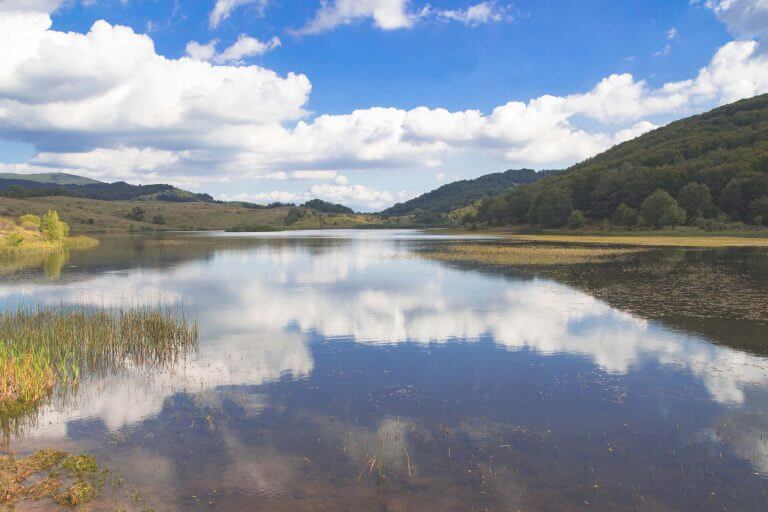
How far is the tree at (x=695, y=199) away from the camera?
391ft

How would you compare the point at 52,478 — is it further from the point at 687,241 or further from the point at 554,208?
the point at 554,208

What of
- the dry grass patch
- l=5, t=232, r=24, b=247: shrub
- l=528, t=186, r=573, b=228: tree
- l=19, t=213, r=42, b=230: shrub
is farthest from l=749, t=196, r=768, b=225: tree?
l=19, t=213, r=42, b=230: shrub

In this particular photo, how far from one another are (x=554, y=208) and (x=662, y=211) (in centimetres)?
4004

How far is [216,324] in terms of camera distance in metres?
26.2

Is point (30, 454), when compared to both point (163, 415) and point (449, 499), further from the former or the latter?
point (449, 499)

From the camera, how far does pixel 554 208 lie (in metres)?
156

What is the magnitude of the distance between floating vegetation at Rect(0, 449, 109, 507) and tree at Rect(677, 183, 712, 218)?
135 m

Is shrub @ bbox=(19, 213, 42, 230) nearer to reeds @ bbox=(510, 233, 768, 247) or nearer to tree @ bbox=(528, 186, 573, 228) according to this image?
reeds @ bbox=(510, 233, 768, 247)

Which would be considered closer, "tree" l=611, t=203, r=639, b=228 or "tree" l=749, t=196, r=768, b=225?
"tree" l=749, t=196, r=768, b=225

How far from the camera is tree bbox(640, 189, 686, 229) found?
116 m

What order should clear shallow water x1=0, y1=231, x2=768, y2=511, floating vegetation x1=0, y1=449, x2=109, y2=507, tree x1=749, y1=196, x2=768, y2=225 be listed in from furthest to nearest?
tree x1=749, y1=196, x2=768, y2=225 < clear shallow water x1=0, y1=231, x2=768, y2=511 < floating vegetation x1=0, y1=449, x2=109, y2=507

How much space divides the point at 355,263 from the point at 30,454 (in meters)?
49.6

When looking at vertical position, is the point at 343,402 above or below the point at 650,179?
below

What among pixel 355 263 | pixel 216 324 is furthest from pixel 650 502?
pixel 355 263
